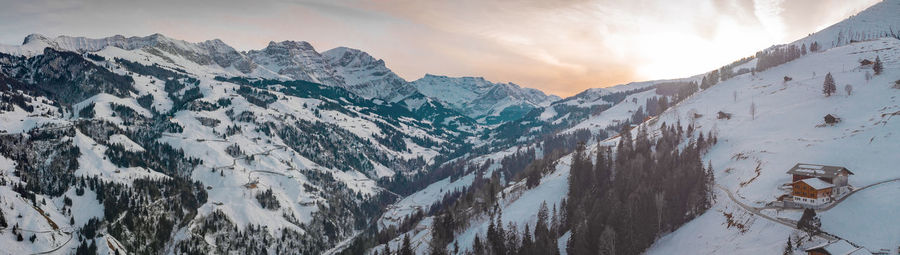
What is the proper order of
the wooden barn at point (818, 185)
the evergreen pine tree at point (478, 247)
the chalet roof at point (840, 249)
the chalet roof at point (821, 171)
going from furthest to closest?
the evergreen pine tree at point (478, 247) → the chalet roof at point (821, 171) → the wooden barn at point (818, 185) → the chalet roof at point (840, 249)

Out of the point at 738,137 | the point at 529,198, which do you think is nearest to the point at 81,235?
the point at 529,198

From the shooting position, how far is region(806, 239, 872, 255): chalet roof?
54991 mm

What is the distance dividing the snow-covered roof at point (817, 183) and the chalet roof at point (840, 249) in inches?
726

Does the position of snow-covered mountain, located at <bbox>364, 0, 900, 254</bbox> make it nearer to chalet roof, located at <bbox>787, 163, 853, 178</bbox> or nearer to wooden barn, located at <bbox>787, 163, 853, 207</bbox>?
wooden barn, located at <bbox>787, 163, 853, 207</bbox>

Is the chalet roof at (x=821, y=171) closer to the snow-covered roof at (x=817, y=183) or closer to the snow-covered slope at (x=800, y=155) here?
the snow-covered roof at (x=817, y=183)

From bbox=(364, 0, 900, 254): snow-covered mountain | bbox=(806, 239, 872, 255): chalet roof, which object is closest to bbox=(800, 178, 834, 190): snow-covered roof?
bbox=(364, 0, 900, 254): snow-covered mountain

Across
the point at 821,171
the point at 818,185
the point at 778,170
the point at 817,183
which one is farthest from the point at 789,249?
the point at 778,170

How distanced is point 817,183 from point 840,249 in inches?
901

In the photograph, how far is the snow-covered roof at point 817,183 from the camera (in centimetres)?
7439

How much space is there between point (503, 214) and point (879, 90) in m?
124

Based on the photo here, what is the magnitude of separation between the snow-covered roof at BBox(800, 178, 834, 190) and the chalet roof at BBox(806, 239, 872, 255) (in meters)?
18.4

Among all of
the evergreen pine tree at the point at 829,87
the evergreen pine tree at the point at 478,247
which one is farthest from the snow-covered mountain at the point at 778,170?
the evergreen pine tree at the point at 478,247

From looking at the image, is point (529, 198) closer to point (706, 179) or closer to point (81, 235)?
point (706, 179)

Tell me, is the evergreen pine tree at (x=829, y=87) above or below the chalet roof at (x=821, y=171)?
above
